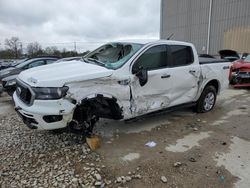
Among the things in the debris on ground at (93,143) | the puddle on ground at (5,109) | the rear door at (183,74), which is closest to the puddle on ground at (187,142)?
the rear door at (183,74)

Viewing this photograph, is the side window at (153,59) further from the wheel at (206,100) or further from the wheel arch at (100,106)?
the wheel at (206,100)

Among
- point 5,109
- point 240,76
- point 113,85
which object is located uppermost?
point 113,85

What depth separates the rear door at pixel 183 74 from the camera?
543 cm

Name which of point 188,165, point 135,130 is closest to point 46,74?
point 135,130

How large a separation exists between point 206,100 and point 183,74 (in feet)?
4.45

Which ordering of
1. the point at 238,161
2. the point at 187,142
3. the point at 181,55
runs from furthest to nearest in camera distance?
the point at 181,55 < the point at 187,142 < the point at 238,161

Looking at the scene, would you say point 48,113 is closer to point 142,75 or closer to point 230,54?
point 142,75

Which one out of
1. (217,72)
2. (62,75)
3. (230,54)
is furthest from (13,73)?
(230,54)

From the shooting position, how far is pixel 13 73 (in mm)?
9211

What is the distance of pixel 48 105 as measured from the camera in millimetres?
3797

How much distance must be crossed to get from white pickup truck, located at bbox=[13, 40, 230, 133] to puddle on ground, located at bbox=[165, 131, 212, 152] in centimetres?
82

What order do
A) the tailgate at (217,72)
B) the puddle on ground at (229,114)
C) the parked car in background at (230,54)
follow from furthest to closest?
1. the parked car in background at (230,54)
2. the tailgate at (217,72)
3. the puddle on ground at (229,114)

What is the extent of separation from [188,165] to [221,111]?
342 centimetres

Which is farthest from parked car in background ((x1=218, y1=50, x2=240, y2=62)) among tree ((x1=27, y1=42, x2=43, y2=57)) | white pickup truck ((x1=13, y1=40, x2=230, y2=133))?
tree ((x1=27, y1=42, x2=43, y2=57))
